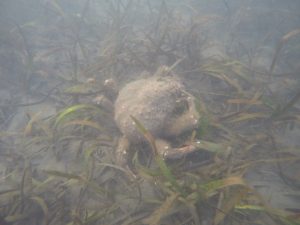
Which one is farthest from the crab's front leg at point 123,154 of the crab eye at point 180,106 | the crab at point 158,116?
the crab eye at point 180,106

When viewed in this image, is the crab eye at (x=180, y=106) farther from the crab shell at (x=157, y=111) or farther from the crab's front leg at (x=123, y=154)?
the crab's front leg at (x=123, y=154)

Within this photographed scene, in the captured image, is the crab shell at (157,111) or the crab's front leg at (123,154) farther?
the crab's front leg at (123,154)

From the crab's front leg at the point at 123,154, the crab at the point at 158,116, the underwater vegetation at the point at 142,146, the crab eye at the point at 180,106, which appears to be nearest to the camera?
the underwater vegetation at the point at 142,146

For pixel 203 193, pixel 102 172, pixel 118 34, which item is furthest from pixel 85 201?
pixel 118 34

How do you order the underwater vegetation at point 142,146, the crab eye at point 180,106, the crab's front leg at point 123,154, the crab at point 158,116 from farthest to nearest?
1. the crab eye at point 180,106
2. the crab's front leg at point 123,154
3. the crab at point 158,116
4. the underwater vegetation at point 142,146

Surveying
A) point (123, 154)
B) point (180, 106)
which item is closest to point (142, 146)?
point (123, 154)

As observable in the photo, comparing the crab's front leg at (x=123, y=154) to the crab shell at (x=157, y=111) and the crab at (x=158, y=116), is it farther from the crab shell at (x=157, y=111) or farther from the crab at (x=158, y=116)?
the crab shell at (x=157, y=111)

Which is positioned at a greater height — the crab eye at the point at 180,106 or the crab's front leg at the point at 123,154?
the crab eye at the point at 180,106
